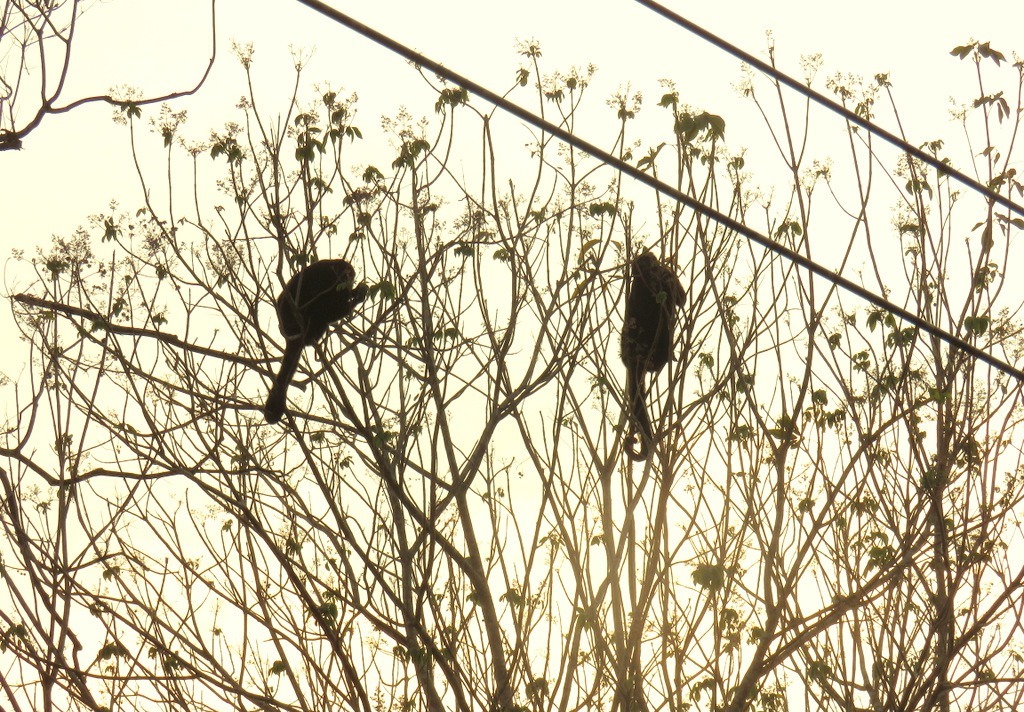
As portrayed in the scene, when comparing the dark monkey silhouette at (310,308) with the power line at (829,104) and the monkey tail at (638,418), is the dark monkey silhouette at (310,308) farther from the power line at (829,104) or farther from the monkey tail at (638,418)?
the power line at (829,104)

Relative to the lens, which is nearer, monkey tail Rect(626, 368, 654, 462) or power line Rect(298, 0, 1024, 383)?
power line Rect(298, 0, 1024, 383)

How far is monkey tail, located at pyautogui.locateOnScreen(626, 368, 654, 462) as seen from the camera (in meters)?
5.10

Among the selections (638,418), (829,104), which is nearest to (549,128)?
(829,104)

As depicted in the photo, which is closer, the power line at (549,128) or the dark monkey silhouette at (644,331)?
the power line at (549,128)

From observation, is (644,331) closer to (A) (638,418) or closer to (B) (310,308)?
(A) (638,418)

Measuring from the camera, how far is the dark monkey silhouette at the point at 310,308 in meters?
5.14

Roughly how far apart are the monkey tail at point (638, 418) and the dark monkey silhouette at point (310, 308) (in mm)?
1396

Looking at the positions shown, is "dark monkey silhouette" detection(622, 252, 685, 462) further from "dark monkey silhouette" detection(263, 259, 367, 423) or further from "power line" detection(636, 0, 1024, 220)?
"power line" detection(636, 0, 1024, 220)

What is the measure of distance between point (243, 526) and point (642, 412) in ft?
6.85

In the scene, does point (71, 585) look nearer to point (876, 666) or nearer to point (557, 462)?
point (557, 462)

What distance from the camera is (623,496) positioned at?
5.10 meters

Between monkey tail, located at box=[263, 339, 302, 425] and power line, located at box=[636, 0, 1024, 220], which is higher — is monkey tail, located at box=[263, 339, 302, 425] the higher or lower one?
the higher one

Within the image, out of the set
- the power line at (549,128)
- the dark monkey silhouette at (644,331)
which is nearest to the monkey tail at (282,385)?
the dark monkey silhouette at (644,331)

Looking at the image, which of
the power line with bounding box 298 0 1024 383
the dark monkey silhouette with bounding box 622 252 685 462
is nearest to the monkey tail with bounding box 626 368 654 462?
the dark monkey silhouette with bounding box 622 252 685 462
